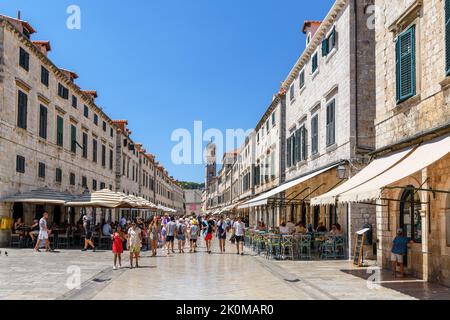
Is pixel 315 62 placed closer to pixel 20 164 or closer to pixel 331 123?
pixel 331 123

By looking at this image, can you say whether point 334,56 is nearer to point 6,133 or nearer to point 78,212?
point 6,133

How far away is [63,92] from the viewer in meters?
31.2

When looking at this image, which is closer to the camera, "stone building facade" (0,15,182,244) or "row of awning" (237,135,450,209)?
"row of awning" (237,135,450,209)

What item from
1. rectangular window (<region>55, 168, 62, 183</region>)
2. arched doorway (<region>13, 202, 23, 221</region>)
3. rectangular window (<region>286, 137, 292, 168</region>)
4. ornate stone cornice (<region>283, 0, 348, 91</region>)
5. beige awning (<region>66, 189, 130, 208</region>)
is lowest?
arched doorway (<region>13, 202, 23, 221</region>)

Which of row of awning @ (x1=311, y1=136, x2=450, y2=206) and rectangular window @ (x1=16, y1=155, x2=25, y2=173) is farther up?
rectangular window @ (x1=16, y1=155, x2=25, y2=173)

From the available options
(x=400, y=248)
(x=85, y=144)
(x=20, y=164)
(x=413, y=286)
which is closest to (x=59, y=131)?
(x=85, y=144)

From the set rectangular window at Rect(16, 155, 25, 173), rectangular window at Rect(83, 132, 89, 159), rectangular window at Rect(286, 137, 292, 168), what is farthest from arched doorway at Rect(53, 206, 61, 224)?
rectangular window at Rect(286, 137, 292, 168)

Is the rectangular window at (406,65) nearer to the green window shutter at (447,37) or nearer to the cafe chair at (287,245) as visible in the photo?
→ the green window shutter at (447,37)

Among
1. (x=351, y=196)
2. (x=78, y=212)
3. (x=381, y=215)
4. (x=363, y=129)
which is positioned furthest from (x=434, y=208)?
(x=78, y=212)

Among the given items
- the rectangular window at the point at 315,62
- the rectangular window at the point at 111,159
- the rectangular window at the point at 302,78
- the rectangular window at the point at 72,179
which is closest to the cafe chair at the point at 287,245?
the rectangular window at the point at 315,62

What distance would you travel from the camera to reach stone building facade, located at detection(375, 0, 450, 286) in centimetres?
1234

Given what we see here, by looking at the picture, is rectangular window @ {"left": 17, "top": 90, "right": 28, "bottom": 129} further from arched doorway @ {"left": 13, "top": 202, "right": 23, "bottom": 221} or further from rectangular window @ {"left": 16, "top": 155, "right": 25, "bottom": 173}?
arched doorway @ {"left": 13, "top": 202, "right": 23, "bottom": 221}

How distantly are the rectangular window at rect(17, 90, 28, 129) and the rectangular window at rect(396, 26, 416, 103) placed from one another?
16.9 meters

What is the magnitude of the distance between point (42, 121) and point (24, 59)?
391cm
